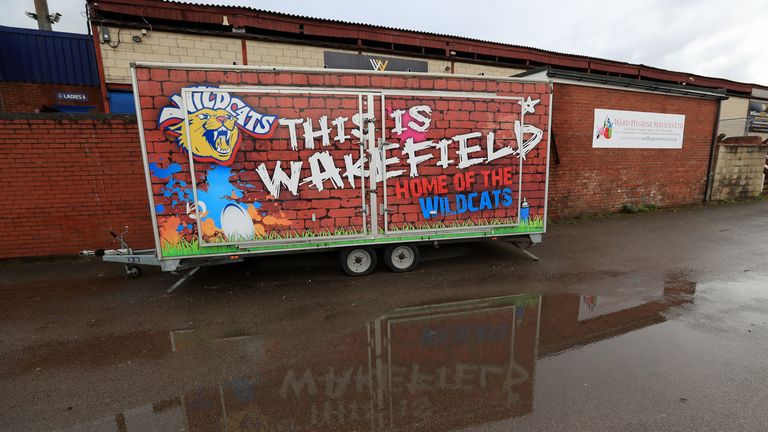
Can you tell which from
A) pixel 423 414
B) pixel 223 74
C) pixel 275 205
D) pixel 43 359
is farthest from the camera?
pixel 275 205

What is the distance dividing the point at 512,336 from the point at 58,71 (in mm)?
15242

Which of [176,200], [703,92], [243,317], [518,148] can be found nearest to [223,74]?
[176,200]

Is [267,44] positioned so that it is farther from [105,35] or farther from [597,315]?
[597,315]

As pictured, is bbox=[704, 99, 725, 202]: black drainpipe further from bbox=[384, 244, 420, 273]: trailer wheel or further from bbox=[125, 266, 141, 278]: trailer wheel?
bbox=[125, 266, 141, 278]: trailer wheel

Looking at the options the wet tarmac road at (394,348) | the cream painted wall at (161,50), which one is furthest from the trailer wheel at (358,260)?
the cream painted wall at (161,50)

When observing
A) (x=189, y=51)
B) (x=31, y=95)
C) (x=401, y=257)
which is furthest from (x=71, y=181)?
(x=31, y=95)

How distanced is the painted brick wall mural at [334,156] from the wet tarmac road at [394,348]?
88 cm

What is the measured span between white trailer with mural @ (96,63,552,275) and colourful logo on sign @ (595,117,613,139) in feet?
16.8

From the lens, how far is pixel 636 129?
10.5m

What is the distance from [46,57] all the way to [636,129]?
1814 cm

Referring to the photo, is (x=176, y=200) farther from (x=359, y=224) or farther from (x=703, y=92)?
(x=703, y=92)

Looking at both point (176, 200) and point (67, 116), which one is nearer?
point (176, 200)

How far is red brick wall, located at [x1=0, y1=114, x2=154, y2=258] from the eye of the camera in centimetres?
636

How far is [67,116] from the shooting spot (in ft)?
21.1
